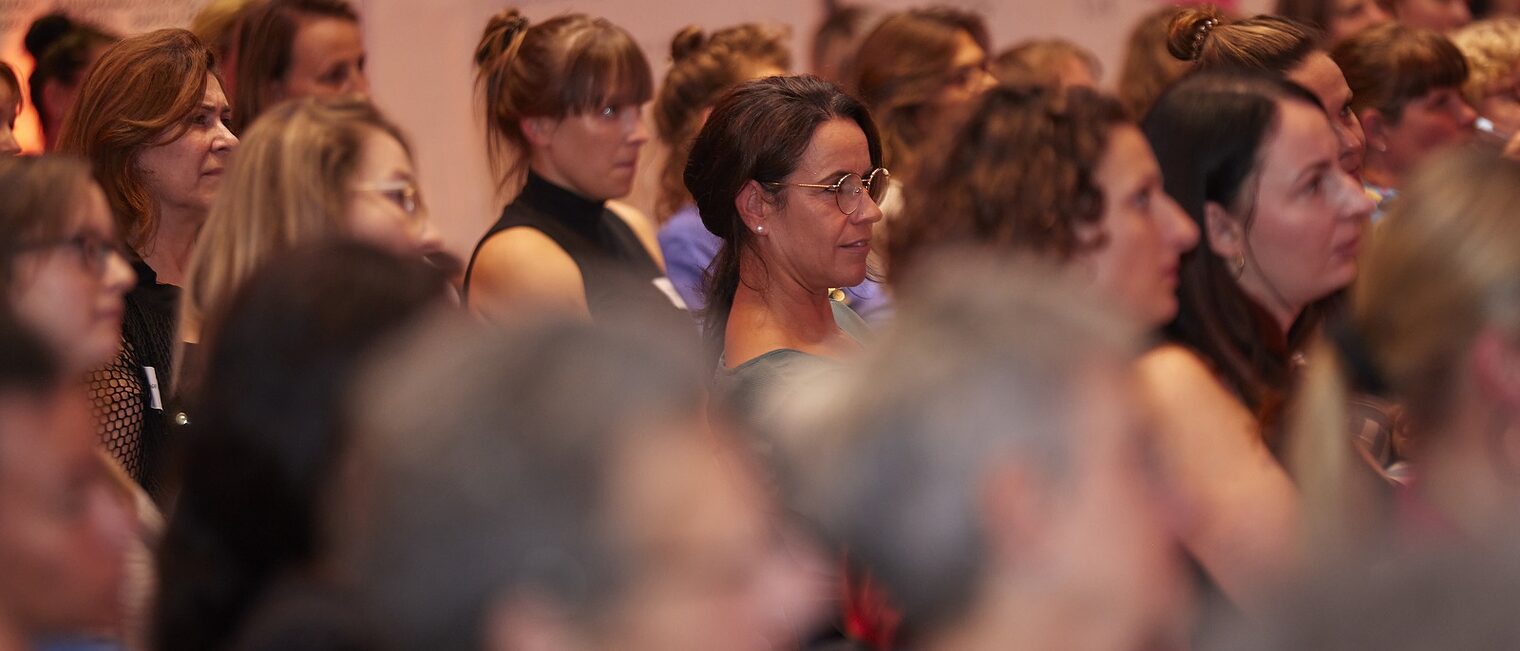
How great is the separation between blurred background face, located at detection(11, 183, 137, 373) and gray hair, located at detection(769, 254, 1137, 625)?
84 centimetres

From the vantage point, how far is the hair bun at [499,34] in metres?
3.57

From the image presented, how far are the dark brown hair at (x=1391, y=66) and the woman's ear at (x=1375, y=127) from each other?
0.01m

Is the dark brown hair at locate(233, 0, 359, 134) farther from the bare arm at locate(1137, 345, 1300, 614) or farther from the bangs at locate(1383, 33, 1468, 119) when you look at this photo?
the bangs at locate(1383, 33, 1468, 119)

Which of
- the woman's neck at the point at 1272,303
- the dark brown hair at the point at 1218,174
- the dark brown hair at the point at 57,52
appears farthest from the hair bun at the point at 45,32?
the woman's neck at the point at 1272,303

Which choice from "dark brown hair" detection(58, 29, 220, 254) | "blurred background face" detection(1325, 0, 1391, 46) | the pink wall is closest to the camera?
"dark brown hair" detection(58, 29, 220, 254)

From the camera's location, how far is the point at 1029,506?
110 cm

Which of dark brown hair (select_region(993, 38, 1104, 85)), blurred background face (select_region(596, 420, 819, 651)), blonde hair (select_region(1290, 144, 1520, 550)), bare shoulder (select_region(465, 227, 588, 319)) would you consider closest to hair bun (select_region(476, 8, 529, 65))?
bare shoulder (select_region(465, 227, 588, 319))

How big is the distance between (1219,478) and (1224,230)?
0.50 metres

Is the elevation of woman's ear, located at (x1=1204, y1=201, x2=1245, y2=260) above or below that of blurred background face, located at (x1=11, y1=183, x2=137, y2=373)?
below

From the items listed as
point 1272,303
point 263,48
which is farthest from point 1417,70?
point 263,48

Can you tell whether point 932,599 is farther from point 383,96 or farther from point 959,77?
point 383,96

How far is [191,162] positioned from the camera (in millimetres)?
2867

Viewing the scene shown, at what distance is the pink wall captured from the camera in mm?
5324

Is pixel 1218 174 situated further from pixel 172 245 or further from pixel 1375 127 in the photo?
pixel 1375 127
